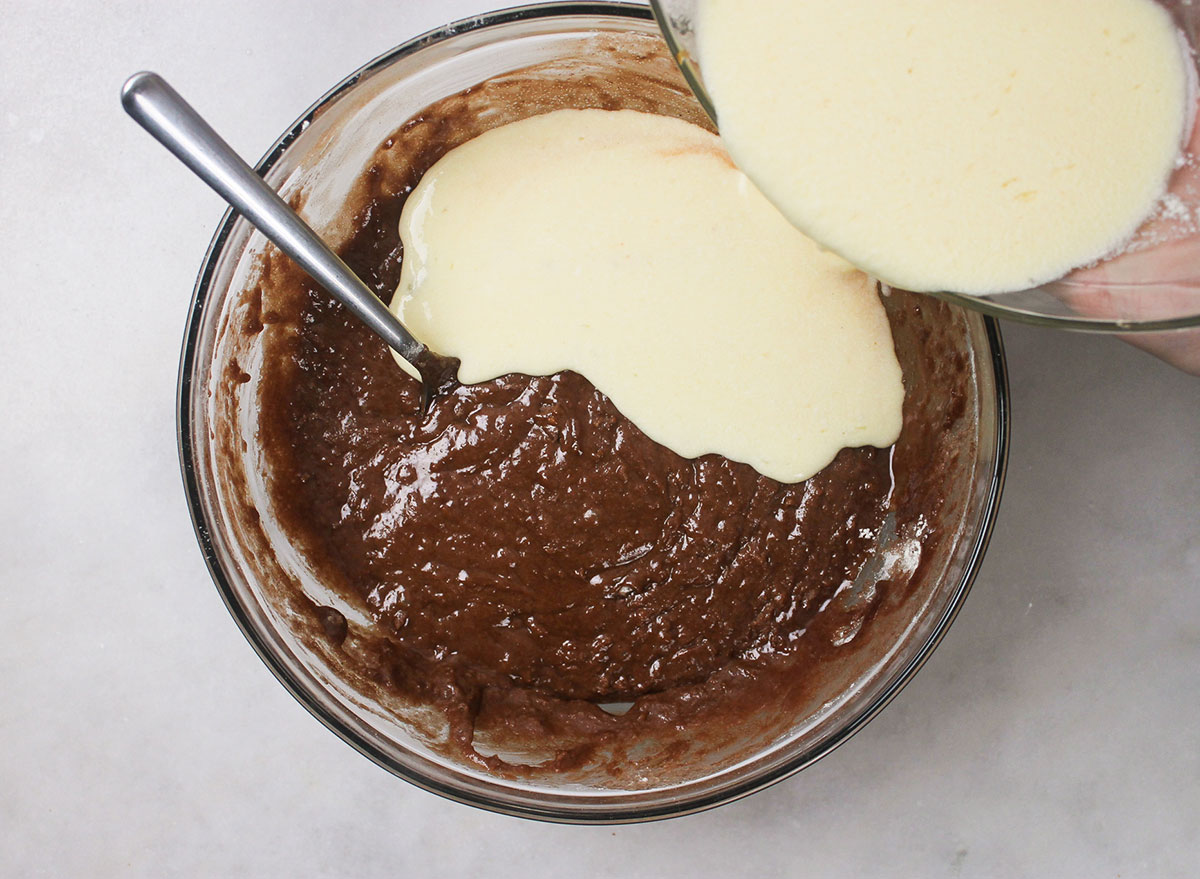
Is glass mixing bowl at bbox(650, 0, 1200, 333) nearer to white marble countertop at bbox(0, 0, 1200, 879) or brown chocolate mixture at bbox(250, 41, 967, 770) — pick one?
brown chocolate mixture at bbox(250, 41, 967, 770)

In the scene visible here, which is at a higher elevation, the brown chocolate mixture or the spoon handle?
the spoon handle

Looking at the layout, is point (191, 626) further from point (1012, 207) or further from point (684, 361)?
point (1012, 207)

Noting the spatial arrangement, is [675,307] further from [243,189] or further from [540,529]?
[243,189]

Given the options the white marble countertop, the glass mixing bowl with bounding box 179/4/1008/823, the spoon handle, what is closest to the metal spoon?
the spoon handle

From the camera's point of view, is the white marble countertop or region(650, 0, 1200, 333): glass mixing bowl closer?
region(650, 0, 1200, 333): glass mixing bowl

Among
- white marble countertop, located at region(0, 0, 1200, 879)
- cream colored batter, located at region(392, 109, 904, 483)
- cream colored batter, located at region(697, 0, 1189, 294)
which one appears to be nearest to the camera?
cream colored batter, located at region(697, 0, 1189, 294)

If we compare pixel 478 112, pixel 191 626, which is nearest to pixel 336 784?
pixel 191 626

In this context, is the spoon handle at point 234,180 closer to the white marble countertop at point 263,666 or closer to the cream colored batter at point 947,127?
the white marble countertop at point 263,666

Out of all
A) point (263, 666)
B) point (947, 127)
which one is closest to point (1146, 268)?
point (947, 127)
